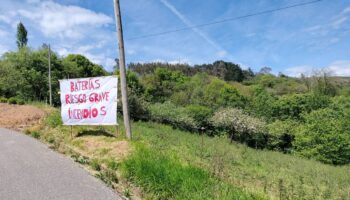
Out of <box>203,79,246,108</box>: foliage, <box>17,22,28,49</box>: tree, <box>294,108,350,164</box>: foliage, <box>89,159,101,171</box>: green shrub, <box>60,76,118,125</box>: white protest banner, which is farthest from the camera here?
<box>203,79,246,108</box>: foliage

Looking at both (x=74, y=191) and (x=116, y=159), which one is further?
(x=116, y=159)

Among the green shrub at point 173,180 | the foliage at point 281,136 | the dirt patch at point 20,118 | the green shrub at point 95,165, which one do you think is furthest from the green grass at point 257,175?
the foliage at point 281,136

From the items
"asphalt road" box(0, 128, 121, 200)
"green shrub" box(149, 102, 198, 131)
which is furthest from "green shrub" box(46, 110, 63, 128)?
"green shrub" box(149, 102, 198, 131)

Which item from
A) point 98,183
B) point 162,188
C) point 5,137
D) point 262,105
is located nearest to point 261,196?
point 162,188

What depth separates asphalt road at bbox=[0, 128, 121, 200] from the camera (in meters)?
5.50

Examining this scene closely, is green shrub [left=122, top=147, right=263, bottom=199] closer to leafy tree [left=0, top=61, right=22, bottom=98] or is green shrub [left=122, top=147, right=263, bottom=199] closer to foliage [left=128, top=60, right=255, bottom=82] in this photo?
leafy tree [left=0, top=61, right=22, bottom=98]

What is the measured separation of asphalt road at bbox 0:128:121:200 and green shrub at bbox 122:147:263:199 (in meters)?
0.70

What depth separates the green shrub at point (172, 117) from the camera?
130 feet

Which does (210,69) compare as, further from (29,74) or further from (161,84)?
(29,74)

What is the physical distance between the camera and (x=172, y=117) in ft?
135

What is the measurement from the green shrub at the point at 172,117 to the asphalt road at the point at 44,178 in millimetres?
29652

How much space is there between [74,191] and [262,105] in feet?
176

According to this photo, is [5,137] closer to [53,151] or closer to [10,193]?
[53,151]

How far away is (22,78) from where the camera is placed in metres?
30.4
